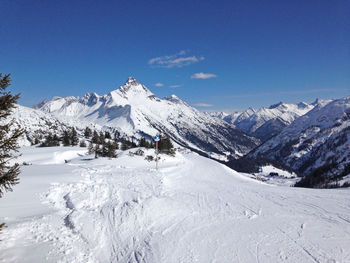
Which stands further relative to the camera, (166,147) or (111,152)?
(166,147)

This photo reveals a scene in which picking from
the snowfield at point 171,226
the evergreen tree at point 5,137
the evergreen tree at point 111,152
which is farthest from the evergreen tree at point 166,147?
the evergreen tree at point 5,137

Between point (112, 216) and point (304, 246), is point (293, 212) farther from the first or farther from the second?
point (112, 216)

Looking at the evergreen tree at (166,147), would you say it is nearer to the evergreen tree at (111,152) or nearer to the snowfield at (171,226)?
the evergreen tree at (111,152)

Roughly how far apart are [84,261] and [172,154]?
34.1 meters

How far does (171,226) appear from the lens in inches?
340

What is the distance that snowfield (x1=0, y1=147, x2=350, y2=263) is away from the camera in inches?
265

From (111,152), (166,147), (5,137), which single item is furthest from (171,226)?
(166,147)

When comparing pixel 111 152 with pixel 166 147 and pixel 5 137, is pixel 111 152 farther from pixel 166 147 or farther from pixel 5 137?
pixel 5 137

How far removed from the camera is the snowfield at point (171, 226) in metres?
6.73

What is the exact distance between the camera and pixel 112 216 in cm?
974

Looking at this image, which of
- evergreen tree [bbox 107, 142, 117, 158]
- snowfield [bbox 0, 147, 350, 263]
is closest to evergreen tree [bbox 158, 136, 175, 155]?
evergreen tree [bbox 107, 142, 117, 158]

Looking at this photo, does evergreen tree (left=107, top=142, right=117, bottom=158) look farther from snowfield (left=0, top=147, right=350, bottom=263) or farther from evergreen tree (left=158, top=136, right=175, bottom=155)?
snowfield (left=0, top=147, right=350, bottom=263)

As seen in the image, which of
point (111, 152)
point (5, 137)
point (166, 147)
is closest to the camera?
point (5, 137)

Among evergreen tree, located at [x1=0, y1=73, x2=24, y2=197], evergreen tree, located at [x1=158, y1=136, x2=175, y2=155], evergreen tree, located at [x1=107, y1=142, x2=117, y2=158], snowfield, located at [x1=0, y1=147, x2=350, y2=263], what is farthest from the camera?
evergreen tree, located at [x1=158, y1=136, x2=175, y2=155]
